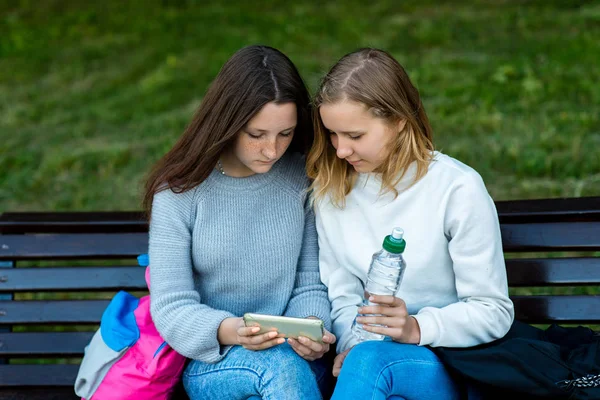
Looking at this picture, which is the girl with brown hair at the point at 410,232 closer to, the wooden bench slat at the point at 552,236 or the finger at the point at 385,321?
the finger at the point at 385,321

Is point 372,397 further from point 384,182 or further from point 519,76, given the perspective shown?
point 519,76

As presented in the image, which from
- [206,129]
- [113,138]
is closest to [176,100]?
[113,138]

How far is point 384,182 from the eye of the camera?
2803 mm

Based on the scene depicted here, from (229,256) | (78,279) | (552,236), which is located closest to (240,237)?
(229,256)

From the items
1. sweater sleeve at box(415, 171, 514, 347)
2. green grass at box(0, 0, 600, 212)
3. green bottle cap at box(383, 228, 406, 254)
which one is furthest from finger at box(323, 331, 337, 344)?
green grass at box(0, 0, 600, 212)

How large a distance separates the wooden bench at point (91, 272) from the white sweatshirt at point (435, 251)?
0.51m

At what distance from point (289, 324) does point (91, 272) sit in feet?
3.81

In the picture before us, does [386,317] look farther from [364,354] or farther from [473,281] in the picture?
[473,281]

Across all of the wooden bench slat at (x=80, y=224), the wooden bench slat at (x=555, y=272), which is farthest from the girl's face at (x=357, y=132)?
the wooden bench slat at (x=80, y=224)

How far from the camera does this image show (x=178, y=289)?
2.80 m

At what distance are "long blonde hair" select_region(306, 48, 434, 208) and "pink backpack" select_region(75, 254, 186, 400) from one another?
2.79ft

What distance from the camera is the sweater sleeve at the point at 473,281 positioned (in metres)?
2.65

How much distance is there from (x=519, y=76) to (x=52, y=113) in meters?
4.00

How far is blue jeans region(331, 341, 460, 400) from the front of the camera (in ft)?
8.22
